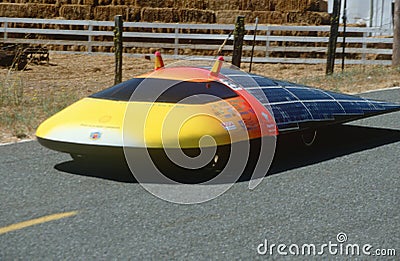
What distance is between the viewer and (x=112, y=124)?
6.13 meters

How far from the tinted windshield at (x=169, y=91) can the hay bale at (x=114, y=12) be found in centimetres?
1950

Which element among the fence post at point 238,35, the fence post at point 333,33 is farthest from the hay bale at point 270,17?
the fence post at point 238,35

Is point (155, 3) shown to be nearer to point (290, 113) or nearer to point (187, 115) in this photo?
point (290, 113)

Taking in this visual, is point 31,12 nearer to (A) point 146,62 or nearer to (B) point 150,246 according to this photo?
(A) point 146,62

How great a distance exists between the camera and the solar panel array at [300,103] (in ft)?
22.5

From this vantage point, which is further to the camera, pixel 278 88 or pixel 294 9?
pixel 294 9

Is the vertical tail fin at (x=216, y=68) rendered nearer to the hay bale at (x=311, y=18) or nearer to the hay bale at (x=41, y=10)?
the hay bale at (x=311, y=18)

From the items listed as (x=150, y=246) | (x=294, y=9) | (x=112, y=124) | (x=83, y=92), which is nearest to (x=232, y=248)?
(x=150, y=246)

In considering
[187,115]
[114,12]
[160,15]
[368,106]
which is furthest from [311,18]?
[187,115]

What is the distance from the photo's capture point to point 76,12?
26344 millimetres

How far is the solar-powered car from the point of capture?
237 inches

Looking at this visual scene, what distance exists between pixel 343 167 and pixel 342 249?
2.17 meters

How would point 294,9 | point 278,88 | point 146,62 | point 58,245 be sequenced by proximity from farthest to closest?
point 294,9
point 146,62
point 278,88
point 58,245

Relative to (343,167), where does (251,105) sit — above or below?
above
